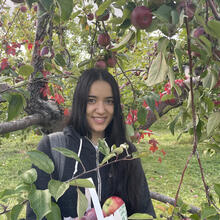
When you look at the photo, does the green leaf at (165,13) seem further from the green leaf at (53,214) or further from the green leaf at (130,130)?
the green leaf at (130,130)

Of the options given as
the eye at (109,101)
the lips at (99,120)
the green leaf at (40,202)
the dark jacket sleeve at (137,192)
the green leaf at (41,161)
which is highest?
the eye at (109,101)

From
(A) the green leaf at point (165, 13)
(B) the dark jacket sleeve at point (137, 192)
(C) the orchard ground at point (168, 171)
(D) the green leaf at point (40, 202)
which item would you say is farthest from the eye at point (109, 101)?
(C) the orchard ground at point (168, 171)

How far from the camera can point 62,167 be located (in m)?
1.39

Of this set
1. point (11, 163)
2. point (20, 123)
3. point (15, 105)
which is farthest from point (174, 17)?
point (11, 163)

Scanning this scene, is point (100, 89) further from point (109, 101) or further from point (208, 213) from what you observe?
point (208, 213)

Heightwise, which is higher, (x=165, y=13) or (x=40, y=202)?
(x=165, y=13)

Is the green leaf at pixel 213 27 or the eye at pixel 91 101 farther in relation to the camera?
the eye at pixel 91 101

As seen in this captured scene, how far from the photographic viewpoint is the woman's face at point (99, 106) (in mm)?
1453

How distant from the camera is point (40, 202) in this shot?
18.8 inches

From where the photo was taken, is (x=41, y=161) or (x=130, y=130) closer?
(x=41, y=161)

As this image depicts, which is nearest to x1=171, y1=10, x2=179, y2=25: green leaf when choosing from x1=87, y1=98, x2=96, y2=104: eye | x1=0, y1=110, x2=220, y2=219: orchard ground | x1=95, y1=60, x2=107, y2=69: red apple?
x1=95, y1=60, x2=107, y2=69: red apple

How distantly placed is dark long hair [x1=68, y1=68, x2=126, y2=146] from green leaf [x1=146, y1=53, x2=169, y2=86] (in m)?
0.75

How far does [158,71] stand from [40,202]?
45 cm

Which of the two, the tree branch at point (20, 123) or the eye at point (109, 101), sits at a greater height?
the eye at point (109, 101)
